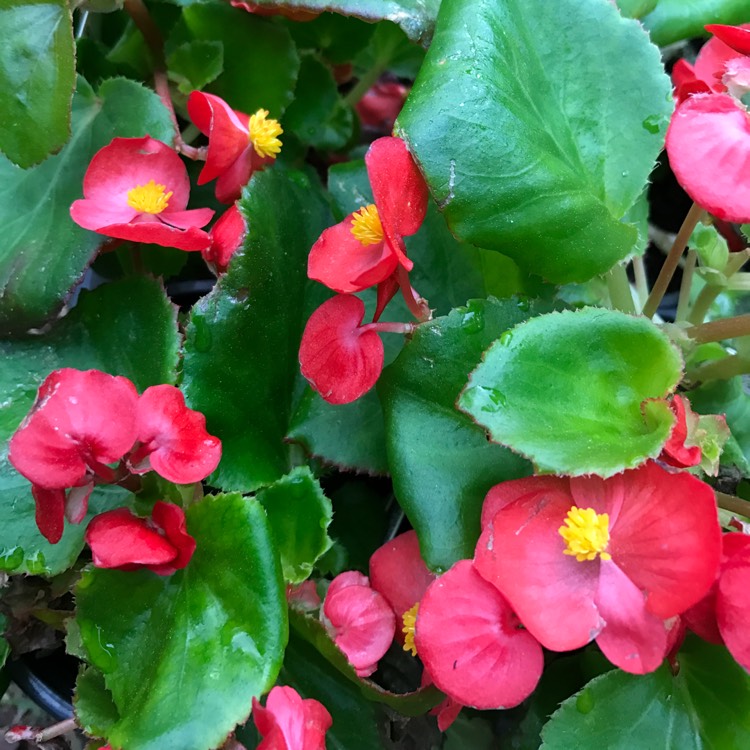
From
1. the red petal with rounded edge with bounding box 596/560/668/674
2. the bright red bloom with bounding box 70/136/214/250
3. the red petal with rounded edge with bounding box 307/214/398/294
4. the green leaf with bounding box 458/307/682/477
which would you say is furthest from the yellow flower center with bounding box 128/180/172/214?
the red petal with rounded edge with bounding box 596/560/668/674

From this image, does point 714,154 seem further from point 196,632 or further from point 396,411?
point 196,632

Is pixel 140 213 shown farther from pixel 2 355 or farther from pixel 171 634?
pixel 171 634

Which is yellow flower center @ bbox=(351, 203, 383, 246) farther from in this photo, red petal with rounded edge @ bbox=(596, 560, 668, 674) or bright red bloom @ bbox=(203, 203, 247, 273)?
red petal with rounded edge @ bbox=(596, 560, 668, 674)

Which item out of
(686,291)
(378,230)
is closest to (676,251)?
(686,291)

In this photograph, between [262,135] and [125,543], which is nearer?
[125,543]


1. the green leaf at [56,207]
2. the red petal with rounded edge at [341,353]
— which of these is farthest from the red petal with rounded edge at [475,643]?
the green leaf at [56,207]

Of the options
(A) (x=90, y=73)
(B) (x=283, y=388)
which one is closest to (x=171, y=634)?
(B) (x=283, y=388)
